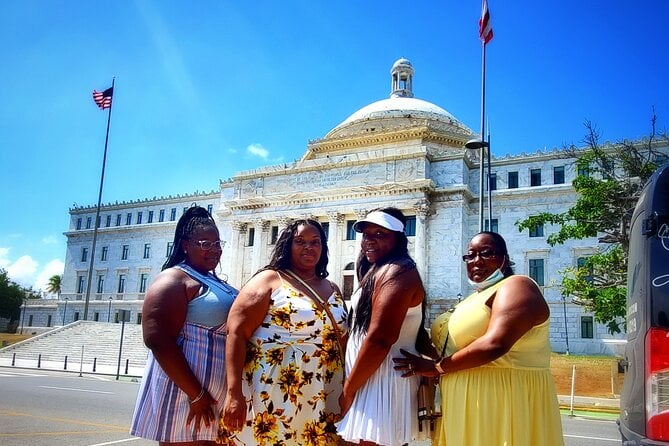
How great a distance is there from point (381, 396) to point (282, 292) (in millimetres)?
1013

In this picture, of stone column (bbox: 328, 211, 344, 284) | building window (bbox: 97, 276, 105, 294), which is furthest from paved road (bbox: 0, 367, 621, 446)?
building window (bbox: 97, 276, 105, 294)

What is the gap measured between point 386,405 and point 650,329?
65.9 inches

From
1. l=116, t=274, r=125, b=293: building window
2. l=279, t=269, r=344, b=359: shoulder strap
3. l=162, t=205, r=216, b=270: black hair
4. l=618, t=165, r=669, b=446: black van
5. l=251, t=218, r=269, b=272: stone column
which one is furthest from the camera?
l=116, t=274, r=125, b=293: building window

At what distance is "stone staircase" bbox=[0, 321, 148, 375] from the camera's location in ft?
103

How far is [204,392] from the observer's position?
149 inches

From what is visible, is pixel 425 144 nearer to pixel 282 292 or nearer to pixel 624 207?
pixel 624 207

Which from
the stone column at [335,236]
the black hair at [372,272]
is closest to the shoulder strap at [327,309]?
the black hair at [372,272]

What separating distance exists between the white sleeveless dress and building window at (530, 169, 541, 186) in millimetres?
38265

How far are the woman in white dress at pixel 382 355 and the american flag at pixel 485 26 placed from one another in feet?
68.6

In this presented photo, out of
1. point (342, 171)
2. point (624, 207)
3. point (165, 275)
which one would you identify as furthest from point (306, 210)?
point (165, 275)

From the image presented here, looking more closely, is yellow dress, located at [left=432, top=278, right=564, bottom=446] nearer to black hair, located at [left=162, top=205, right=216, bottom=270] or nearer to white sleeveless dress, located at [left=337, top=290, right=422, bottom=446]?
white sleeveless dress, located at [left=337, top=290, right=422, bottom=446]

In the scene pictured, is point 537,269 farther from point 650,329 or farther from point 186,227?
point 186,227

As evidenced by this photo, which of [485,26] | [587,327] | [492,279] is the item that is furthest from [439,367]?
Result: [587,327]

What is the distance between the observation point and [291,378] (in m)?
3.79
